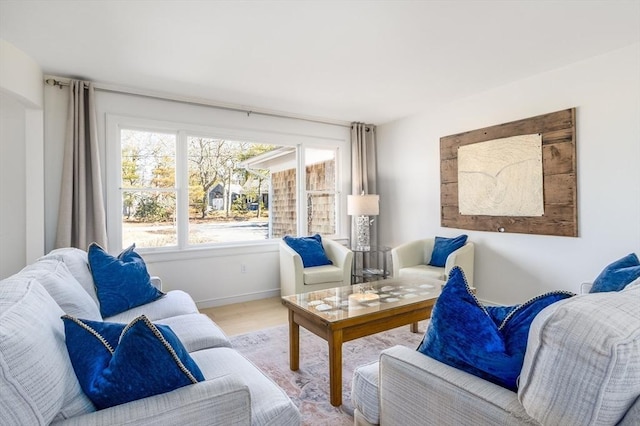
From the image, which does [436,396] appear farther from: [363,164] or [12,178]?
[363,164]

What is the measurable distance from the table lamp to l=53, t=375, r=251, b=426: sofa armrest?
3.73m

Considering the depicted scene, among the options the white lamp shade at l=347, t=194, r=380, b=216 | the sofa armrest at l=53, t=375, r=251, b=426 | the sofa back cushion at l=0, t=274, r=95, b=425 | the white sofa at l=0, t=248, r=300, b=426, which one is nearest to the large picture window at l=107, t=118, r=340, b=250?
the white lamp shade at l=347, t=194, r=380, b=216

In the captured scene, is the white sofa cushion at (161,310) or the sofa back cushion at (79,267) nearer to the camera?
the sofa back cushion at (79,267)

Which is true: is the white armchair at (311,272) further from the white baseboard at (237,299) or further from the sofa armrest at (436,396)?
the sofa armrest at (436,396)

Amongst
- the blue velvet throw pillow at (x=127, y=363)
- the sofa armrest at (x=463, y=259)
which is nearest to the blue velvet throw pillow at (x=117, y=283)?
the blue velvet throw pillow at (x=127, y=363)

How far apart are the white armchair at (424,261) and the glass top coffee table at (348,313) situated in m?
0.81

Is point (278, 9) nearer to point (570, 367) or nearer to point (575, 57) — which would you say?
point (570, 367)

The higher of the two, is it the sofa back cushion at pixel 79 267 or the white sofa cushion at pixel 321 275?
the sofa back cushion at pixel 79 267

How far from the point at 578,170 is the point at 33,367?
402 cm

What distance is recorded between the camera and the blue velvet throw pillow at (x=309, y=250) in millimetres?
4266

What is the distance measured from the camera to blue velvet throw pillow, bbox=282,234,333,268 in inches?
168

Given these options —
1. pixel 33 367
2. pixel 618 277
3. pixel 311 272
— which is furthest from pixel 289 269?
pixel 33 367

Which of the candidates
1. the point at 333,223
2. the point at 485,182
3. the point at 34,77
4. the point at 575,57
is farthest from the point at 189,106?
the point at 575,57

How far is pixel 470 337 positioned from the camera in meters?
1.16
